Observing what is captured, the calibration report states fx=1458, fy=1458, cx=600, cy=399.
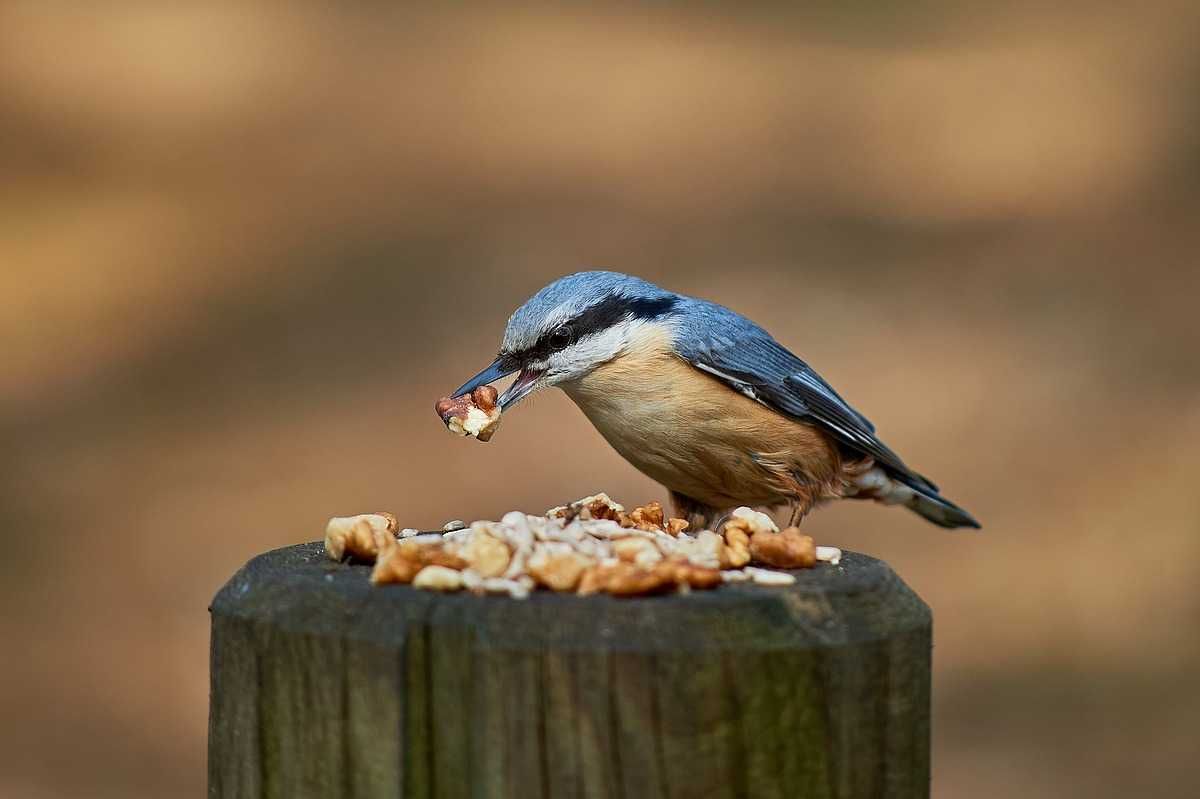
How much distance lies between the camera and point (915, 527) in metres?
7.10

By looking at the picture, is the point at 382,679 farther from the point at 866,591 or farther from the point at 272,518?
the point at 272,518

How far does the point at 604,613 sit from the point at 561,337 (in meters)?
1.93

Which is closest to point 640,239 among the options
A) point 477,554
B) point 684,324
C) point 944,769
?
point 944,769

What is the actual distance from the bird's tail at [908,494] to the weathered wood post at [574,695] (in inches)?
90.0

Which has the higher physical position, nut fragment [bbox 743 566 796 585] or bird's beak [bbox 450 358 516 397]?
bird's beak [bbox 450 358 516 397]

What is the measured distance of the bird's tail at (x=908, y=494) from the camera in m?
4.37

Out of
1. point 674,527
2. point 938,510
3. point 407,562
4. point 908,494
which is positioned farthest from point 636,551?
point 938,510

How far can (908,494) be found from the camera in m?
4.55

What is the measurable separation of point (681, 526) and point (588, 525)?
0.39 m

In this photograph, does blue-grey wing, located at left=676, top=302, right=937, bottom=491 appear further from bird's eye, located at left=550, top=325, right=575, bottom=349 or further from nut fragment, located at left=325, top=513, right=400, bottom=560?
nut fragment, located at left=325, top=513, right=400, bottom=560

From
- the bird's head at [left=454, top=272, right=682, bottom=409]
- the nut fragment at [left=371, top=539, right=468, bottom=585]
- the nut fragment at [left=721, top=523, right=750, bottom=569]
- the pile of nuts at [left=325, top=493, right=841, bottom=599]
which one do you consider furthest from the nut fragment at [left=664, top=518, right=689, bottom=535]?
the nut fragment at [left=371, top=539, right=468, bottom=585]

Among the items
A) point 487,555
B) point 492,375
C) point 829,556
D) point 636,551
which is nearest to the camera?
point 487,555

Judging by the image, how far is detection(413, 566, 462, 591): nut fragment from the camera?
6.76 feet

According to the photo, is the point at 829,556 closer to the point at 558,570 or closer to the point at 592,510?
the point at 558,570
